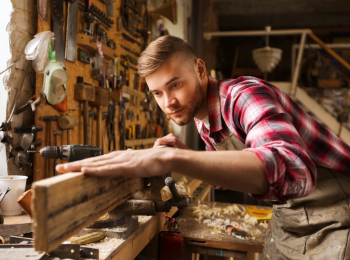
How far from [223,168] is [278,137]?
0.22 meters

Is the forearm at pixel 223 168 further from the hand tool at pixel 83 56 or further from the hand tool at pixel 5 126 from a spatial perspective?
the hand tool at pixel 83 56

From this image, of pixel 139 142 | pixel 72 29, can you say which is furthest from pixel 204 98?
pixel 139 142

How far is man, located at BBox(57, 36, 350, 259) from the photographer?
78cm

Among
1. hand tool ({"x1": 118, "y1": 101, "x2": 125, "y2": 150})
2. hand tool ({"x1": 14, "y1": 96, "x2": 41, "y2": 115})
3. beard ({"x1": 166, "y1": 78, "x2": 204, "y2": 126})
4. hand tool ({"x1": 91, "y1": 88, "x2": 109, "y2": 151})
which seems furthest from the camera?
hand tool ({"x1": 118, "y1": 101, "x2": 125, "y2": 150})

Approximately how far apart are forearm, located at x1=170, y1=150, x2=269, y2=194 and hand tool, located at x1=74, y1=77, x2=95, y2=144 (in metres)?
1.78

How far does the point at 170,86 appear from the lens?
132cm

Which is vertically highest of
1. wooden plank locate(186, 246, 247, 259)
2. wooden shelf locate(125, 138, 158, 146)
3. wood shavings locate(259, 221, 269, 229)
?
wooden shelf locate(125, 138, 158, 146)

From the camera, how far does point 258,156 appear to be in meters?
0.79

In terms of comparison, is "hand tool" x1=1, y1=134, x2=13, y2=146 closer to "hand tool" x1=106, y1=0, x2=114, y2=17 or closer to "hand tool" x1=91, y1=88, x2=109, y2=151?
"hand tool" x1=91, y1=88, x2=109, y2=151

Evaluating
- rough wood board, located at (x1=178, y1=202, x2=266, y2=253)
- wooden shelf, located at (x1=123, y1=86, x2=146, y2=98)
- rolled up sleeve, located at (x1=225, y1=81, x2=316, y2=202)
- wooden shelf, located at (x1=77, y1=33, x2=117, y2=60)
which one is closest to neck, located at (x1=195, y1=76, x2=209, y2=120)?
rolled up sleeve, located at (x1=225, y1=81, x2=316, y2=202)

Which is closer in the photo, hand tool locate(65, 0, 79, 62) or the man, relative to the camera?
the man

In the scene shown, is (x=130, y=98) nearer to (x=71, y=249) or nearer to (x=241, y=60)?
(x=71, y=249)

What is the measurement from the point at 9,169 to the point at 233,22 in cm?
807

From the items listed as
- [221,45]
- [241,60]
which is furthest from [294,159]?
[241,60]
